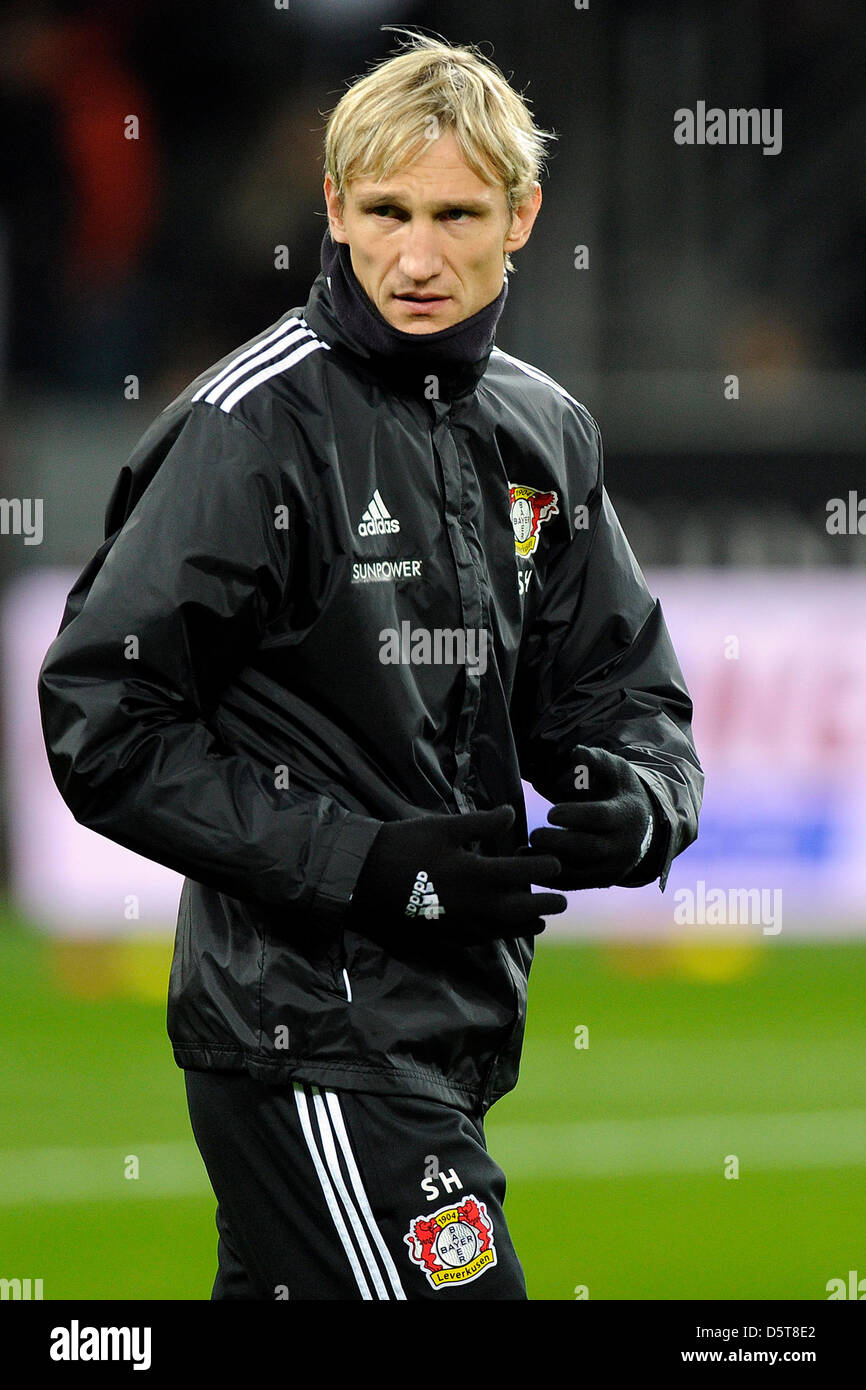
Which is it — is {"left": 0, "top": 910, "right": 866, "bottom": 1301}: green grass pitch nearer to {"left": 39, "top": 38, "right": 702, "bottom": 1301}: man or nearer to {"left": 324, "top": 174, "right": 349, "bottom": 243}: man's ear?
{"left": 39, "top": 38, "right": 702, "bottom": 1301}: man

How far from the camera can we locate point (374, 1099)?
2.42 metres

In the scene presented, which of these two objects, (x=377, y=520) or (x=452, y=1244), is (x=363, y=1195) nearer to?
(x=452, y=1244)

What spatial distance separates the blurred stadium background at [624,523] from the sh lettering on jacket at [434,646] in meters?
2.28

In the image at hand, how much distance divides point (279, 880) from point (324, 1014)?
192 mm

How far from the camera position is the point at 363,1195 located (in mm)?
2400

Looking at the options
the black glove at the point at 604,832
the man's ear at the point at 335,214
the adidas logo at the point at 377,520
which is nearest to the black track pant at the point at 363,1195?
the black glove at the point at 604,832

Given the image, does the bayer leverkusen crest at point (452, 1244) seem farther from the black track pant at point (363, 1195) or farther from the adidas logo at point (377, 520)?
the adidas logo at point (377, 520)

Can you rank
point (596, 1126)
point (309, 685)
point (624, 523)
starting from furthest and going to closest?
point (624, 523) → point (596, 1126) → point (309, 685)

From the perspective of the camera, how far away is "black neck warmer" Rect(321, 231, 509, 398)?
97.0 inches

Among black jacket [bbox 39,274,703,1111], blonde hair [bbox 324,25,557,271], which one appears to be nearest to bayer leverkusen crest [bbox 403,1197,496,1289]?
black jacket [bbox 39,274,703,1111]

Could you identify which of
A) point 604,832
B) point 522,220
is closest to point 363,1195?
point 604,832

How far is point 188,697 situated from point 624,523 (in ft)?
19.0

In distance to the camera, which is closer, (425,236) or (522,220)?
(425,236)

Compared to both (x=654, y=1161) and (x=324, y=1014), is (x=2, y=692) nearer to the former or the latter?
(x=654, y=1161)
